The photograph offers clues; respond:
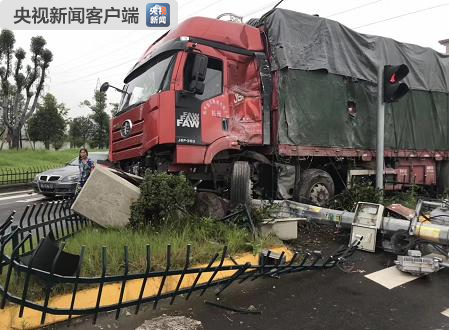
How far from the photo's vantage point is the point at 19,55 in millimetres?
22531

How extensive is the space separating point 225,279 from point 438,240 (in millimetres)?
2334

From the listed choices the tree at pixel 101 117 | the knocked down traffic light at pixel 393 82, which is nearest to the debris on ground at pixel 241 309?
the knocked down traffic light at pixel 393 82

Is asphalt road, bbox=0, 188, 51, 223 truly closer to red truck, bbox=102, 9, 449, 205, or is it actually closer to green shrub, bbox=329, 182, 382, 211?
red truck, bbox=102, 9, 449, 205

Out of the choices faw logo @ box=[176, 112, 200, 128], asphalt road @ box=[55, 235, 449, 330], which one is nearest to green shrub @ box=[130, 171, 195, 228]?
faw logo @ box=[176, 112, 200, 128]

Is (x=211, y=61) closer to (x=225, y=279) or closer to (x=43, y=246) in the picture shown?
(x=225, y=279)

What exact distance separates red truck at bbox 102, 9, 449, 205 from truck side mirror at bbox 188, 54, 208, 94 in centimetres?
2

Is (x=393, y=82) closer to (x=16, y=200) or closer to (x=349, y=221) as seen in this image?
(x=349, y=221)

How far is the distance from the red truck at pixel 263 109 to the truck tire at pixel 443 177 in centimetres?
171

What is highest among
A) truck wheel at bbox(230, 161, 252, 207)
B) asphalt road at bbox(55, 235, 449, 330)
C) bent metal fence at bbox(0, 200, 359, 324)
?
truck wheel at bbox(230, 161, 252, 207)

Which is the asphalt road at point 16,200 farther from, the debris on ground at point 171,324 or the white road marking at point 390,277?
the white road marking at point 390,277

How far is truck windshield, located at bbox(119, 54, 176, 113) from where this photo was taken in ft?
20.5

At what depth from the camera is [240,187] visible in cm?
590

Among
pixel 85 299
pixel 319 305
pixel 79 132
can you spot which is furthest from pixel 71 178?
pixel 79 132

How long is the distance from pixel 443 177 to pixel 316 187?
4.56 metres
